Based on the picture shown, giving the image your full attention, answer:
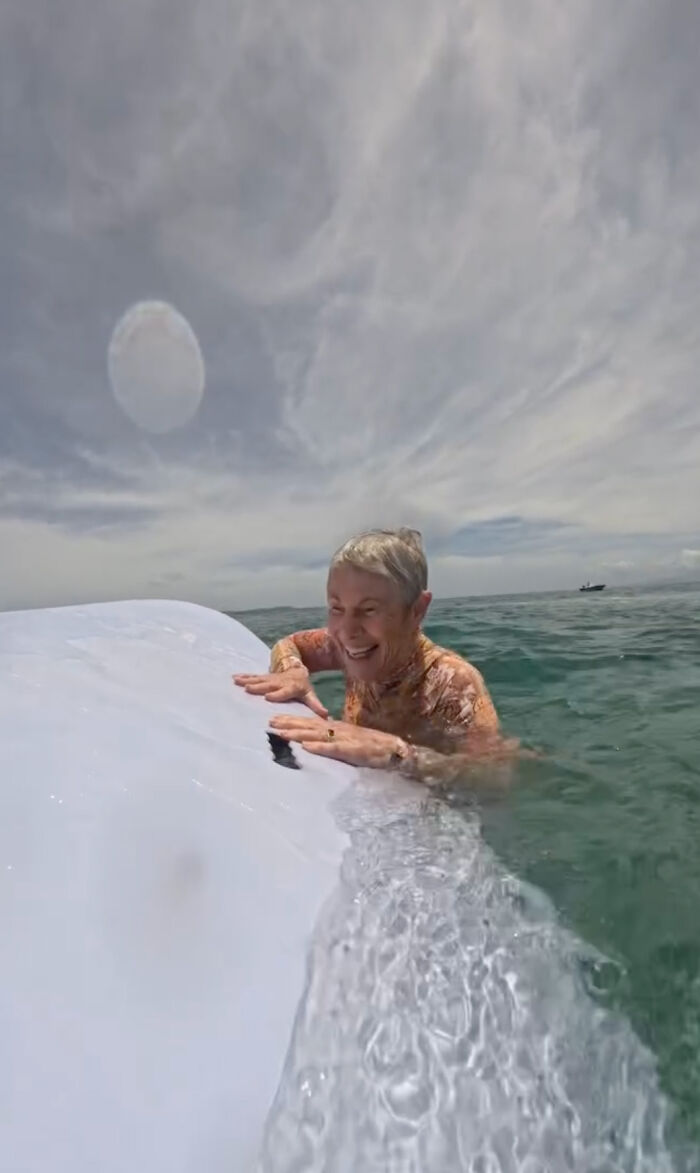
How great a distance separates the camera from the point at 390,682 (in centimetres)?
332

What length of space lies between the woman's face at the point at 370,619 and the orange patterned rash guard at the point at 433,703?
18 cm

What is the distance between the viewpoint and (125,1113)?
955 millimetres

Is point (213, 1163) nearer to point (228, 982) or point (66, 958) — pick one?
point (228, 982)

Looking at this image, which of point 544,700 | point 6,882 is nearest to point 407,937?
point 6,882

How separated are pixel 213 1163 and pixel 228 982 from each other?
27 cm

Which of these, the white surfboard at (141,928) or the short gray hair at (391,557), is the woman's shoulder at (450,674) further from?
the white surfboard at (141,928)

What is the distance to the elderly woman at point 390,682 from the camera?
8.77 feet

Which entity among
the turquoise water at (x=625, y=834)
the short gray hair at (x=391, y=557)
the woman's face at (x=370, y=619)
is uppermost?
the short gray hair at (x=391, y=557)

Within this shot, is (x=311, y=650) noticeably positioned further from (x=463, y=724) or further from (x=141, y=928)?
(x=141, y=928)

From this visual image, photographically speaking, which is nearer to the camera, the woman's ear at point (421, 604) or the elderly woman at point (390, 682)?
the elderly woman at point (390, 682)

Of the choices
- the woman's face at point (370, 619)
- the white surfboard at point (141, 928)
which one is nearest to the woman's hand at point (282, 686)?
the woman's face at point (370, 619)

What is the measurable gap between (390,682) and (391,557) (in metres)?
0.85

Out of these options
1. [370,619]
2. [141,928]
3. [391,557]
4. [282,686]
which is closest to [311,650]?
[282,686]

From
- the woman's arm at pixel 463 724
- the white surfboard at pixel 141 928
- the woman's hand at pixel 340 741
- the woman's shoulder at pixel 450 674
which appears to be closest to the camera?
the white surfboard at pixel 141 928
